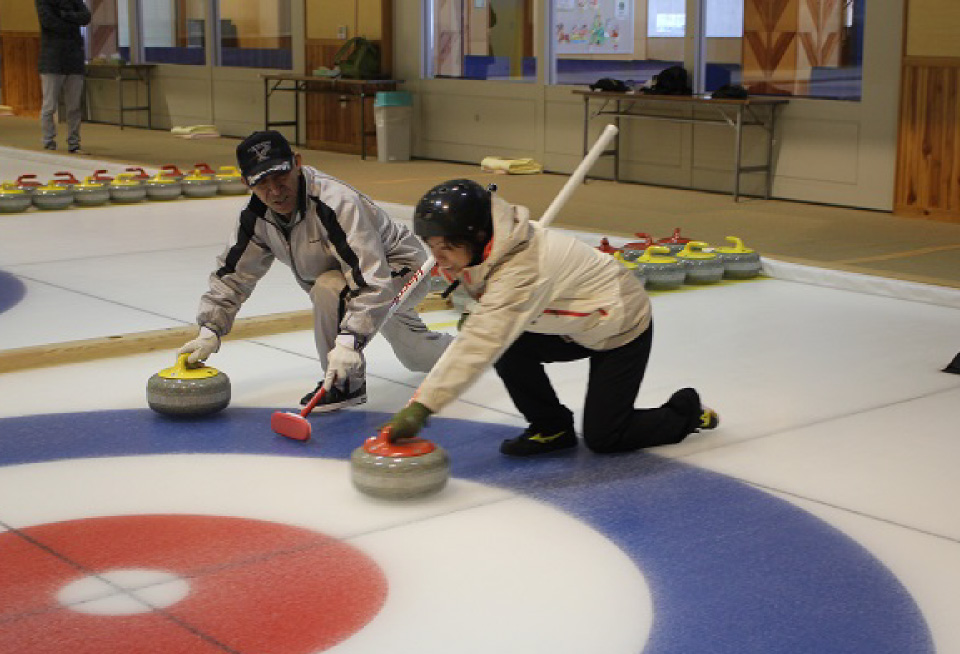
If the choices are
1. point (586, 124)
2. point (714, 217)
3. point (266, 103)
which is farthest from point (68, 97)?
point (714, 217)

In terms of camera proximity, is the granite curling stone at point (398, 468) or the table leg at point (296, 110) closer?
the granite curling stone at point (398, 468)

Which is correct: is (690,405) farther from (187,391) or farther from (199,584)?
(199,584)

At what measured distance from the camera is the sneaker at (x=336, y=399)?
211 inches

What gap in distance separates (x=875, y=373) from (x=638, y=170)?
7035 millimetres

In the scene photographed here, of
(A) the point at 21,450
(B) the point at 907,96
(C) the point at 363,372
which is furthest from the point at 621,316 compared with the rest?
(B) the point at 907,96

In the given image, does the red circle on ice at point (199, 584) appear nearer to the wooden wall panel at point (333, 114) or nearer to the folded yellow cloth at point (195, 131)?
the wooden wall panel at point (333, 114)

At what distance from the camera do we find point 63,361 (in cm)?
620

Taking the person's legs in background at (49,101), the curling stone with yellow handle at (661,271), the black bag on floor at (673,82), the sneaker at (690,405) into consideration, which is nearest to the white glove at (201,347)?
Answer: the sneaker at (690,405)

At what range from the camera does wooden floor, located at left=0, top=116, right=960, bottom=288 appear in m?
8.77

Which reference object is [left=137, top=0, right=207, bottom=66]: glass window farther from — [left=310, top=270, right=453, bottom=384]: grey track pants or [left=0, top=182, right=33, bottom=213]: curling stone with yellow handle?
[left=310, top=270, right=453, bottom=384]: grey track pants

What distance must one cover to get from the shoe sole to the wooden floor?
3700mm

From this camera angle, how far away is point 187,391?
202 inches

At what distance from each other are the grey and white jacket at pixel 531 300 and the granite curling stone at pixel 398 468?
0.47ft

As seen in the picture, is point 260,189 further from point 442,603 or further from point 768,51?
point 768,51
